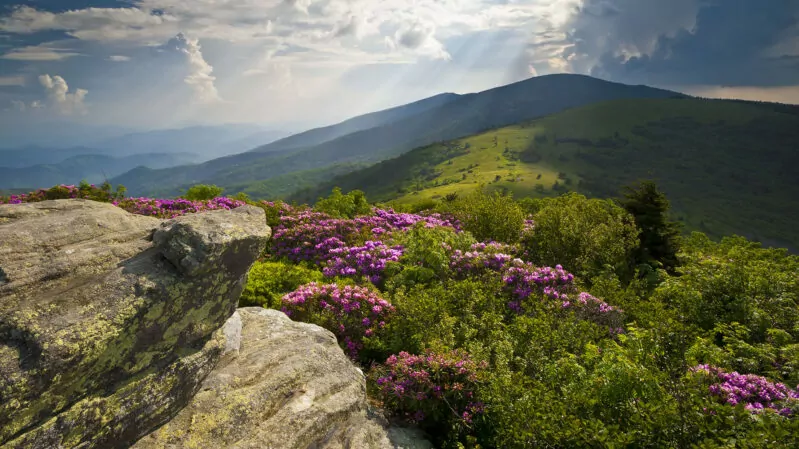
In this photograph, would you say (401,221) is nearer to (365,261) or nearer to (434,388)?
(365,261)

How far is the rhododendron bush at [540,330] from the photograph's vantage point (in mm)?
7133

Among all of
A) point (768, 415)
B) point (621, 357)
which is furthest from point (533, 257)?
point (768, 415)

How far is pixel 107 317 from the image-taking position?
5.86 m

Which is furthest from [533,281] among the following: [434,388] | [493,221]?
[493,221]

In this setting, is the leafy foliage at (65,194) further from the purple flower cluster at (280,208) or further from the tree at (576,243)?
the tree at (576,243)

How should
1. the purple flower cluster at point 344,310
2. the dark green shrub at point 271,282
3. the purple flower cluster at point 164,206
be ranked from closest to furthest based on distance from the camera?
the purple flower cluster at point 344,310 < the dark green shrub at point 271,282 < the purple flower cluster at point 164,206

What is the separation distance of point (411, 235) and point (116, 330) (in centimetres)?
1399

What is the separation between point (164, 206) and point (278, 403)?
19.3 m

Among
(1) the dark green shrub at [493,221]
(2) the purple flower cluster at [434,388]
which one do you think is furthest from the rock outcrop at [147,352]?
(1) the dark green shrub at [493,221]

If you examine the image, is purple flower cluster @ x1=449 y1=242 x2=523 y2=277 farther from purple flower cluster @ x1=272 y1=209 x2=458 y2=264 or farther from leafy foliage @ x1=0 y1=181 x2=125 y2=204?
leafy foliage @ x1=0 y1=181 x2=125 y2=204

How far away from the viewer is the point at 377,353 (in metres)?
12.4

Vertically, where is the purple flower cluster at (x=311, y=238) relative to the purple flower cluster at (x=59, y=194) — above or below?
below

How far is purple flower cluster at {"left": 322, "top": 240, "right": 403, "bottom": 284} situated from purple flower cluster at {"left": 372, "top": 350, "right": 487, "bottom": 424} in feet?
21.3

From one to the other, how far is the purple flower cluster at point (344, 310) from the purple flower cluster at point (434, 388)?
2.59 m
